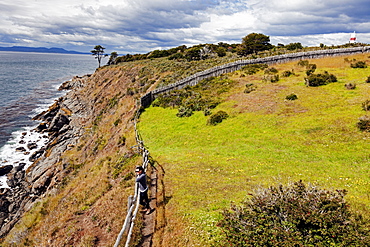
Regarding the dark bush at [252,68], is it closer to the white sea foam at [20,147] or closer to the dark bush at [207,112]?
the dark bush at [207,112]

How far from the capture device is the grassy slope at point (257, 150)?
9602mm

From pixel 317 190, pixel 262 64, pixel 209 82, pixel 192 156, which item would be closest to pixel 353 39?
pixel 262 64

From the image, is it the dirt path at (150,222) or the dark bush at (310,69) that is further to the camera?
the dark bush at (310,69)

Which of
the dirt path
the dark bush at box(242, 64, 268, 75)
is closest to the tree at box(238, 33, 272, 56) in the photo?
the dark bush at box(242, 64, 268, 75)

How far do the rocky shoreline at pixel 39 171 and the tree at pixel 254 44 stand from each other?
43760 mm

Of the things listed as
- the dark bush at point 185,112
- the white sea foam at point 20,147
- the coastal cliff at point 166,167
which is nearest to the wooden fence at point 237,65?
the coastal cliff at point 166,167

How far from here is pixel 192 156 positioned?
16.3 metres

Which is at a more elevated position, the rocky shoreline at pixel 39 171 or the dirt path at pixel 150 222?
the dirt path at pixel 150 222

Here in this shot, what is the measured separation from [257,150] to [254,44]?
5052cm

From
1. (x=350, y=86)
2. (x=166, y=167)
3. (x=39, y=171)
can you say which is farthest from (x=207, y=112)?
(x=39, y=171)

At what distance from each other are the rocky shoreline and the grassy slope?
12.8 m

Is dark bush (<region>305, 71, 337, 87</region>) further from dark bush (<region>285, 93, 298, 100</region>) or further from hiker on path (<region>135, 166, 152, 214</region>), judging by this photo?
hiker on path (<region>135, 166, 152, 214</region>)

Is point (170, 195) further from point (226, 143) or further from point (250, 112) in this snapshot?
point (250, 112)

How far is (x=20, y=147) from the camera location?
1419 inches
